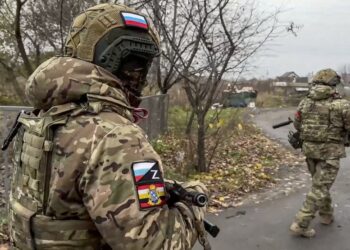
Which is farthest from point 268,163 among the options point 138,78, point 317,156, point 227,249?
point 138,78

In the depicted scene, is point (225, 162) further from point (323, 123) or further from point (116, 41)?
point (116, 41)

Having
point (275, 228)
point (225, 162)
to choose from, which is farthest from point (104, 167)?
point (225, 162)

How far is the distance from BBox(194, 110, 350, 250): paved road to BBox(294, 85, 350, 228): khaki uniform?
31cm

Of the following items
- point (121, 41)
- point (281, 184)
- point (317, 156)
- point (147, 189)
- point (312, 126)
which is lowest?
point (281, 184)

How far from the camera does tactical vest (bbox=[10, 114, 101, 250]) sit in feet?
5.52

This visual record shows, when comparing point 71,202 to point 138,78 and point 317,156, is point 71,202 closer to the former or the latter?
point 138,78

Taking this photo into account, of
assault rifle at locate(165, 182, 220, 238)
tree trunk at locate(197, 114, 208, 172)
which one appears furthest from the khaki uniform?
assault rifle at locate(165, 182, 220, 238)

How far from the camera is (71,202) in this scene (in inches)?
65.2

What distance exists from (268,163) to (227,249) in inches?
196

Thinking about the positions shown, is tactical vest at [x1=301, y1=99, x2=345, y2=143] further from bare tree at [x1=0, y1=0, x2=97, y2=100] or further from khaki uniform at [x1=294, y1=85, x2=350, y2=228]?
bare tree at [x1=0, y1=0, x2=97, y2=100]

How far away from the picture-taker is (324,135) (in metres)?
5.67

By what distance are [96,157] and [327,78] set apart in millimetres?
4632

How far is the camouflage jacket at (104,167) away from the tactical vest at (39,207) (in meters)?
0.02

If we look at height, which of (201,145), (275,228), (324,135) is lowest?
(275,228)
